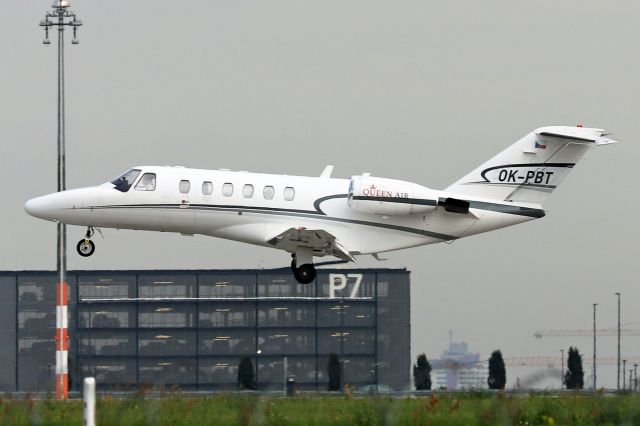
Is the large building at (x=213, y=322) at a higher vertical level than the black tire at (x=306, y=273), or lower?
lower

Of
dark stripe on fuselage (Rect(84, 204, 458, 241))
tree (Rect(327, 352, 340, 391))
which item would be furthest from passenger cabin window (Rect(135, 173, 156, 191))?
tree (Rect(327, 352, 340, 391))

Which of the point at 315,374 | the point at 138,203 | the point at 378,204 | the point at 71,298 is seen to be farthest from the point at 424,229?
the point at 71,298

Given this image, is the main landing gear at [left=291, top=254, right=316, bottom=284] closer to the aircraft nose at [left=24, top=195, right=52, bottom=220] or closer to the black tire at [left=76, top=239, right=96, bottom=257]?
the black tire at [left=76, top=239, right=96, bottom=257]

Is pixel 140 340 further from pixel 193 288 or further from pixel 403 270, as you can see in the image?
pixel 403 270

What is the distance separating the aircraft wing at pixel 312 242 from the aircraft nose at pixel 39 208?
650 centimetres

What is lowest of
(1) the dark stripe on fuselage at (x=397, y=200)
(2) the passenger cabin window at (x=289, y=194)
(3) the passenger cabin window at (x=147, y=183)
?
(1) the dark stripe on fuselage at (x=397, y=200)

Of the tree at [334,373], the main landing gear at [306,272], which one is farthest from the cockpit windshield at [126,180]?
the tree at [334,373]

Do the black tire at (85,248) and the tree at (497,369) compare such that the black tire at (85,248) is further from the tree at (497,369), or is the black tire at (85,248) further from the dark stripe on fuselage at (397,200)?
the tree at (497,369)

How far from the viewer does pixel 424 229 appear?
4438cm

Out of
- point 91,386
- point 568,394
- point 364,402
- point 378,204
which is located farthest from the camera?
point 378,204

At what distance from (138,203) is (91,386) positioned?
2190 cm

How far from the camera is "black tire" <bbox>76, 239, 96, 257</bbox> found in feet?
149

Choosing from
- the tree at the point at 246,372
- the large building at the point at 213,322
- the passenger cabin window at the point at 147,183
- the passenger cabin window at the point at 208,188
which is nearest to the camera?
the passenger cabin window at the point at 208,188

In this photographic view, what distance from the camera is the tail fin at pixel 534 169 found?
44.8 metres
